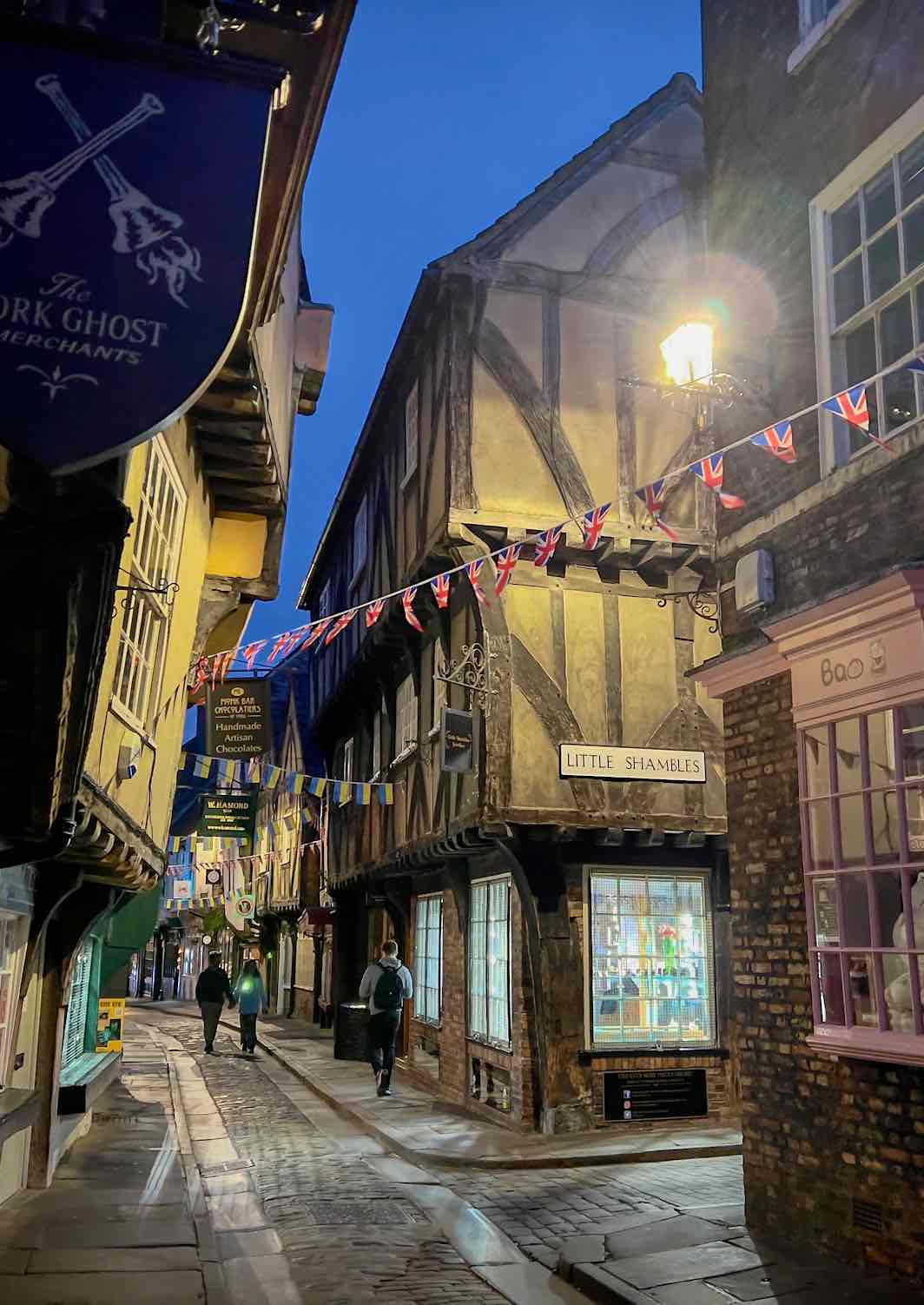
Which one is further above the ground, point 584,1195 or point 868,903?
point 868,903

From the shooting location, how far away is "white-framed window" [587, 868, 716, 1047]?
40.4 ft

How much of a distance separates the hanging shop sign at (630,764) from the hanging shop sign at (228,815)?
29.9 ft

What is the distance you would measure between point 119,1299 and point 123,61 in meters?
5.94

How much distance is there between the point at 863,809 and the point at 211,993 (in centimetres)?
1621

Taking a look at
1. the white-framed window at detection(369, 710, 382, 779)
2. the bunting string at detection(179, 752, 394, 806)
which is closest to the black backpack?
the bunting string at detection(179, 752, 394, 806)

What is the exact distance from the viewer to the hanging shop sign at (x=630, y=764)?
40.4 feet

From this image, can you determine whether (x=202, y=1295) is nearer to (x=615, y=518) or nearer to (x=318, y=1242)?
(x=318, y=1242)

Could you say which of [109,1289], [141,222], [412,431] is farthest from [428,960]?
[141,222]

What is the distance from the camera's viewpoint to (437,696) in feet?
48.0

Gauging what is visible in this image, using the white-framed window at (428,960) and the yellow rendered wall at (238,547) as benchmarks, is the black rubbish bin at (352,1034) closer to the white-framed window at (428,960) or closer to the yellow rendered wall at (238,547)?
the white-framed window at (428,960)

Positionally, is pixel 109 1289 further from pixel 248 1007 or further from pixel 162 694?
pixel 248 1007

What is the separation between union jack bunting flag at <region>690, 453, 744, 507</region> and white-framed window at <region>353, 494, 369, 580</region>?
1075 cm

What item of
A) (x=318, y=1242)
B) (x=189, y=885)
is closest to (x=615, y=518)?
(x=318, y=1242)

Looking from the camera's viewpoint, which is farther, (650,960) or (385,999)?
(385,999)
